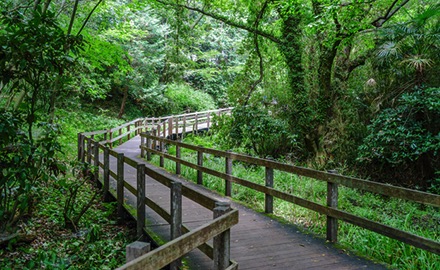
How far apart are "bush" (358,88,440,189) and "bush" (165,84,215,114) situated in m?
18.7

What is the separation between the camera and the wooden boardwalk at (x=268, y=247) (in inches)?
169

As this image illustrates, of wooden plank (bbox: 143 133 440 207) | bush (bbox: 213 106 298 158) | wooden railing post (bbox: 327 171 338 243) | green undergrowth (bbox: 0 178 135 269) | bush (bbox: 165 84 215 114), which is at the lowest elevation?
green undergrowth (bbox: 0 178 135 269)

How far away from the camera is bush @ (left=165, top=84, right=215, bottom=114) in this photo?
92.8 ft

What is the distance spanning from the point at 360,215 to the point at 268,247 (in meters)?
3.51

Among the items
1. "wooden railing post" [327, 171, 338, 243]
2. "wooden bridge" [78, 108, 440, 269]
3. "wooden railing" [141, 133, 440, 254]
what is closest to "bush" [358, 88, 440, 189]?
"wooden railing" [141, 133, 440, 254]

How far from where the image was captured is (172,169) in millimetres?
11438

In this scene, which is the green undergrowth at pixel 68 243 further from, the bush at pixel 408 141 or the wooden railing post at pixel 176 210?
the bush at pixel 408 141

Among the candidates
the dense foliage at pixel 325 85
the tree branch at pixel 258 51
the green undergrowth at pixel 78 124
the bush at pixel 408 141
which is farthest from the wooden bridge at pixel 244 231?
the green undergrowth at pixel 78 124

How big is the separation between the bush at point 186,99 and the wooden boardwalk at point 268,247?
2201 cm

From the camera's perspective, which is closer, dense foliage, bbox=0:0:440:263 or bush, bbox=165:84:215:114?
dense foliage, bbox=0:0:440:263

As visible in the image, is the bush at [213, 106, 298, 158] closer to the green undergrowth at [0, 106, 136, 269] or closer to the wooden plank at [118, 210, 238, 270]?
the green undergrowth at [0, 106, 136, 269]

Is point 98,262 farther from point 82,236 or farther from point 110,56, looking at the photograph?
point 110,56

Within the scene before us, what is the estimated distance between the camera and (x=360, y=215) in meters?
7.57

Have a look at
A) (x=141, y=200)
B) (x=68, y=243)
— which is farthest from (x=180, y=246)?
(x=68, y=243)
